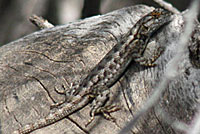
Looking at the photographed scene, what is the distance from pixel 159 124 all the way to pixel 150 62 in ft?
2.17

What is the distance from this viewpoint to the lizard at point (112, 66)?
3.41 m

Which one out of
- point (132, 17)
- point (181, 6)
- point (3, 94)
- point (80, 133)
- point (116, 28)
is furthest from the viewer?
point (181, 6)

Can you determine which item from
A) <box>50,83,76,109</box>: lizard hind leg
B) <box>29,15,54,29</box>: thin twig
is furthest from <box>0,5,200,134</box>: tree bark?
<box>29,15,54,29</box>: thin twig

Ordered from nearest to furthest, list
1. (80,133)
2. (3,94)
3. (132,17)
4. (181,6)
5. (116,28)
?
1. (80,133)
2. (3,94)
3. (116,28)
4. (132,17)
5. (181,6)

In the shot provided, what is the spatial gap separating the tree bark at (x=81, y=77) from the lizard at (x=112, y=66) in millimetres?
79

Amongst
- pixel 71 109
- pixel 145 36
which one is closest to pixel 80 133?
pixel 71 109

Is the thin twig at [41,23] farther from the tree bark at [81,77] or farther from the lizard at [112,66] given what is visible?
the lizard at [112,66]

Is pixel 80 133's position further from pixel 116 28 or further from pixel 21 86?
pixel 116 28

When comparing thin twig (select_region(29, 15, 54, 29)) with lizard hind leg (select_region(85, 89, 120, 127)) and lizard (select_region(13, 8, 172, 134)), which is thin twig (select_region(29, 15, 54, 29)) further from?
lizard hind leg (select_region(85, 89, 120, 127))

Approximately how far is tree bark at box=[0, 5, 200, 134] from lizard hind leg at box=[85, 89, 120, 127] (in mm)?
51

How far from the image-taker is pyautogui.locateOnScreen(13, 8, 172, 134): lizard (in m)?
3.41

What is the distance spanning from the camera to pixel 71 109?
342cm

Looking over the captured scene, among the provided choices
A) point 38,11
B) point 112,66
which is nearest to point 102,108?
point 112,66

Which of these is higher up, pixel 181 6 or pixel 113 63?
pixel 181 6
